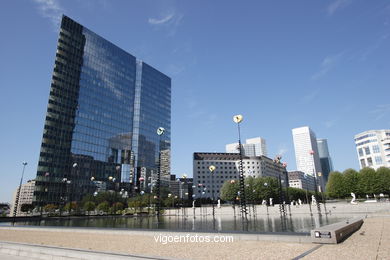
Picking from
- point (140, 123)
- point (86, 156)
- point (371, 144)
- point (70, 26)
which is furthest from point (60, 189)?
point (371, 144)

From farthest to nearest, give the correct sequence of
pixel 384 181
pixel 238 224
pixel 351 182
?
pixel 351 182 → pixel 384 181 → pixel 238 224

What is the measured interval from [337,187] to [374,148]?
87.3 meters

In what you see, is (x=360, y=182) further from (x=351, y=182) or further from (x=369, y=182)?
(x=351, y=182)

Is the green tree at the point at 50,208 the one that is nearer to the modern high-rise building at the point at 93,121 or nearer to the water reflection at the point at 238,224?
the modern high-rise building at the point at 93,121

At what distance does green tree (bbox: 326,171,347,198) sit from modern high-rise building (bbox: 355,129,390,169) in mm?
75116

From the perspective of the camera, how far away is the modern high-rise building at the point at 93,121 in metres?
105

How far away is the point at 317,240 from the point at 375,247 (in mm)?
2222

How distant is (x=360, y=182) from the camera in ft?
280

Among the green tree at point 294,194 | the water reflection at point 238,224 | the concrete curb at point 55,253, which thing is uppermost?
the green tree at point 294,194

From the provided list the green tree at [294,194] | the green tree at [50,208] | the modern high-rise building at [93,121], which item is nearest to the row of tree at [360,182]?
the green tree at [294,194]

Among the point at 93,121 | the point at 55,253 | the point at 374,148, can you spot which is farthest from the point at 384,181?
the point at 93,121

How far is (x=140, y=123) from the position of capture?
14100 cm

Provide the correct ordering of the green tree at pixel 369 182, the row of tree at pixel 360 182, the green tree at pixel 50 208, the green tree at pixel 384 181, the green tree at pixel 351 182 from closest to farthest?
1. the green tree at pixel 384 181
2. the row of tree at pixel 360 182
3. the green tree at pixel 369 182
4. the green tree at pixel 50 208
5. the green tree at pixel 351 182

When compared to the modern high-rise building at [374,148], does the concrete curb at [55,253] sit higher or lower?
lower
